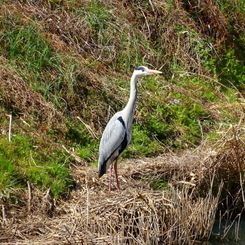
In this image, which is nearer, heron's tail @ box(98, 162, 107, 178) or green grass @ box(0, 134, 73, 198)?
green grass @ box(0, 134, 73, 198)

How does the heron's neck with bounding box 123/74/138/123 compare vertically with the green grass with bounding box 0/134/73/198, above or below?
above

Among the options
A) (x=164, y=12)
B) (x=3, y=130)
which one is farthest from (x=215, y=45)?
(x=3, y=130)

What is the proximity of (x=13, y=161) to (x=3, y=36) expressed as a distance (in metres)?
2.80

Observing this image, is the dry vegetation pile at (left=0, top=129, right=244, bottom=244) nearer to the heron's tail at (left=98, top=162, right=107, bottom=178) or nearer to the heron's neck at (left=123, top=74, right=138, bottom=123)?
the heron's tail at (left=98, top=162, right=107, bottom=178)

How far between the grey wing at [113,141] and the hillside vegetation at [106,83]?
0.52 m

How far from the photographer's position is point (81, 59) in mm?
10320

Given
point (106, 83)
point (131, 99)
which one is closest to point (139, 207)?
point (131, 99)

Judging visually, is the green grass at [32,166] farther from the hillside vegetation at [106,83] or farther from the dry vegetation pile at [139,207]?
the dry vegetation pile at [139,207]

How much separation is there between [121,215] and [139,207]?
8.6 inches

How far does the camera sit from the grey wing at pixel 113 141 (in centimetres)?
768

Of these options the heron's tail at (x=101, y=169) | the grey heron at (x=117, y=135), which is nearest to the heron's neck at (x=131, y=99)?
the grey heron at (x=117, y=135)

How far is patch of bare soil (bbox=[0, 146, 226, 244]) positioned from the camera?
6223 millimetres

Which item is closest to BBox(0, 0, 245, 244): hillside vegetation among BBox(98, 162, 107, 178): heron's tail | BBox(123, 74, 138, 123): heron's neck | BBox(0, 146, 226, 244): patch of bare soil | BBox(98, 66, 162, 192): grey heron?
BBox(0, 146, 226, 244): patch of bare soil

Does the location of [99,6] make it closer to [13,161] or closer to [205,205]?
[13,161]
